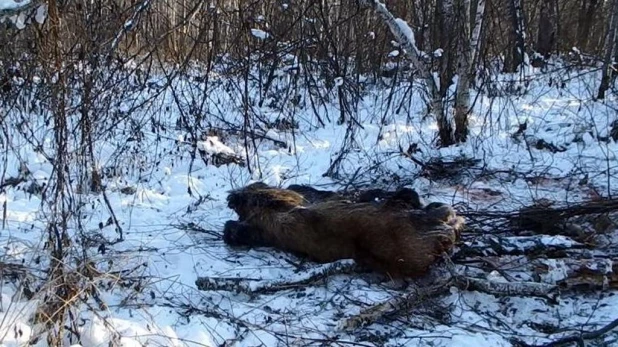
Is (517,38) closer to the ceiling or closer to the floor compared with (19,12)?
closer to the floor

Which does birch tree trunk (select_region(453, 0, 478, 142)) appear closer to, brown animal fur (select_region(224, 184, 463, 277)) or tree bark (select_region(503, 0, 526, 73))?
tree bark (select_region(503, 0, 526, 73))

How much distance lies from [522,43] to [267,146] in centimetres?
394

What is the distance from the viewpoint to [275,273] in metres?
4.42

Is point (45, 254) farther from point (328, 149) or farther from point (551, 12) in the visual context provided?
point (551, 12)

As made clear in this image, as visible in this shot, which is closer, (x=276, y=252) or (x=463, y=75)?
(x=276, y=252)

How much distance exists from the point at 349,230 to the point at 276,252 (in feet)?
2.11

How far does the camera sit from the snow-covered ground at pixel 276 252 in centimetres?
354

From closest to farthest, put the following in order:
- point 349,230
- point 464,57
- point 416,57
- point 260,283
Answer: point 260,283 < point 349,230 < point 416,57 < point 464,57

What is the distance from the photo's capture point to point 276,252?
4746 mm

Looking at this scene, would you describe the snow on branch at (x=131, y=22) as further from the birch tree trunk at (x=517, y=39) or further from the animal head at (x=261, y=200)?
the birch tree trunk at (x=517, y=39)

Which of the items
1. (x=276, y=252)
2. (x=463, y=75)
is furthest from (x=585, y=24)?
(x=276, y=252)

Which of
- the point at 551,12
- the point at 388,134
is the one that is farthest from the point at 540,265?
the point at 551,12

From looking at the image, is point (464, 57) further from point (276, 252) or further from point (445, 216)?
point (276, 252)

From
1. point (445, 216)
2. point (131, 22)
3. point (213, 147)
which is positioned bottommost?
point (445, 216)
